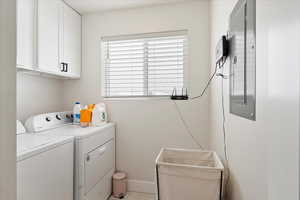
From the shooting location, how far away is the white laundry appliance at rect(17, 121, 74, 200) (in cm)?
106

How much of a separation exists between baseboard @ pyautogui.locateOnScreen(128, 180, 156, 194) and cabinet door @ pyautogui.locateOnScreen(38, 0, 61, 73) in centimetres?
173

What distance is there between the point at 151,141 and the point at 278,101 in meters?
1.91

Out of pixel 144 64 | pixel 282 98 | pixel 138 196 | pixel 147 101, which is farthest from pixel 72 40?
pixel 282 98

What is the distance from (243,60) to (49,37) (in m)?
1.92

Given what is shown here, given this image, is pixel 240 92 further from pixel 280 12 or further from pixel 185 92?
pixel 185 92

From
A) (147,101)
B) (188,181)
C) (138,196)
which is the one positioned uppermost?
(147,101)

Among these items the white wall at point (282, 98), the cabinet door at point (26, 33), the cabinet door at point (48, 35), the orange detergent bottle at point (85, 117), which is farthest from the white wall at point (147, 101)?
the white wall at point (282, 98)

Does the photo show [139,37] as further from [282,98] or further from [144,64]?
[282,98]

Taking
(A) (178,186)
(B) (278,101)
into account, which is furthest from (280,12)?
(A) (178,186)

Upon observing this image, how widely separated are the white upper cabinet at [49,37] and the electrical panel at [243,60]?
1750mm

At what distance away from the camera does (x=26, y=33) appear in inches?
61.4

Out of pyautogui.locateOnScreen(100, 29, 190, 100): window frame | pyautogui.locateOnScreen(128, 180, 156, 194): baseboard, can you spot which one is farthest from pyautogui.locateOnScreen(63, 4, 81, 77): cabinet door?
pyautogui.locateOnScreen(128, 180, 156, 194): baseboard

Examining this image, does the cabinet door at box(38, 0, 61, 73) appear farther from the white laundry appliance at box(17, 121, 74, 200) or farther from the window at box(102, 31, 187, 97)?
the white laundry appliance at box(17, 121, 74, 200)

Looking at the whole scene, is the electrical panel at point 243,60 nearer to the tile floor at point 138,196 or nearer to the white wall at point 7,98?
the white wall at point 7,98
